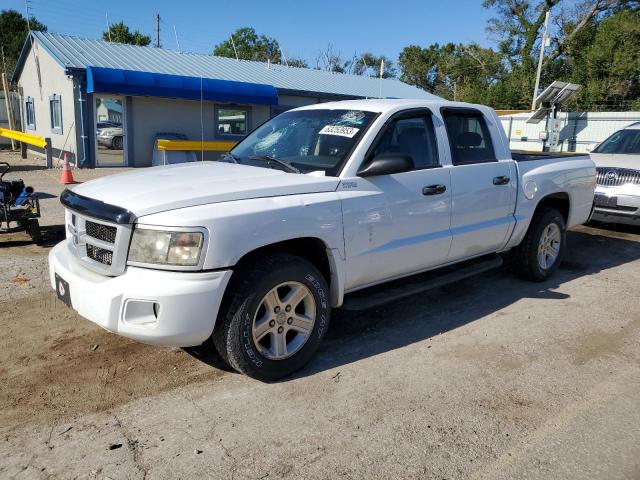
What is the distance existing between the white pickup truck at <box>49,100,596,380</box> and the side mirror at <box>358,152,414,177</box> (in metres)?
0.01

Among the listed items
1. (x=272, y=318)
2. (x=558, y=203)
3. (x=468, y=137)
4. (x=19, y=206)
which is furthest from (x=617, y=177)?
(x=19, y=206)

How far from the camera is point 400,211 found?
418cm

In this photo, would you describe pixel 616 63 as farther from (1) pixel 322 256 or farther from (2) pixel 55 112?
(1) pixel 322 256

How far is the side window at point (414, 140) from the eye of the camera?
4360mm

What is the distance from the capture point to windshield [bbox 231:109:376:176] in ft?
13.6

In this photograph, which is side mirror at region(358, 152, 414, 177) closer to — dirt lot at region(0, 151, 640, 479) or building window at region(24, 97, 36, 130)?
dirt lot at region(0, 151, 640, 479)

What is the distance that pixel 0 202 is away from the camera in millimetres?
6688

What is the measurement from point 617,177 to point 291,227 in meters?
7.14

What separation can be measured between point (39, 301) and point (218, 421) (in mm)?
2742

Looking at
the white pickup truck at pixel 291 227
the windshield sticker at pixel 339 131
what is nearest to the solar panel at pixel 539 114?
the white pickup truck at pixel 291 227

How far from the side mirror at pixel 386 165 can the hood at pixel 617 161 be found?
20.5 ft

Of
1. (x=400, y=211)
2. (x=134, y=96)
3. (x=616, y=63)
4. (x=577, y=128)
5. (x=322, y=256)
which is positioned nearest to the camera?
(x=322, y=256)

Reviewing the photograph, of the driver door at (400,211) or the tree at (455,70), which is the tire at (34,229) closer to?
the driver door at (400,211)

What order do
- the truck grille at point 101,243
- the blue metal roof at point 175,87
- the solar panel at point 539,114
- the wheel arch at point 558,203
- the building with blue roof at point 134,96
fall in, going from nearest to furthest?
the truck grille at point 101,243
the wheel arch at point 558,203
the blue metal roof at point 175,87
the building with blue roof at point 134,96
the solar panel at point 539,114
